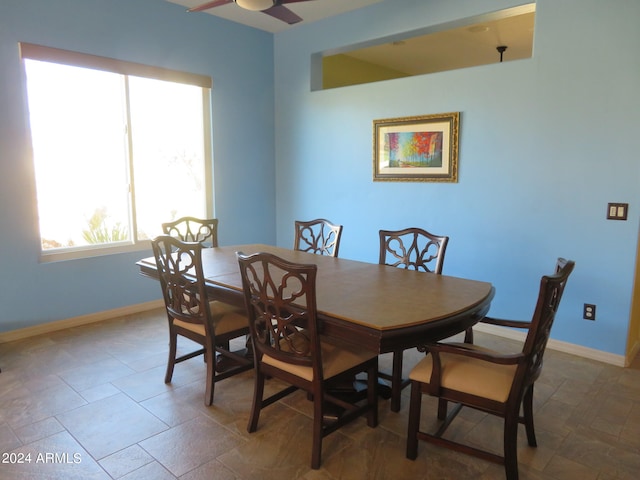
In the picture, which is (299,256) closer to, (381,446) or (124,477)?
(381,446)

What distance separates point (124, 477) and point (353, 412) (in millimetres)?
1065

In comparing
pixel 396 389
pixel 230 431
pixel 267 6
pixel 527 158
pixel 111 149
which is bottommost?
pixel 230 431

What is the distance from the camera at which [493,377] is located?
186cm

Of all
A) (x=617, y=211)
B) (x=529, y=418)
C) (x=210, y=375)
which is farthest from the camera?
(x=617, y=211)

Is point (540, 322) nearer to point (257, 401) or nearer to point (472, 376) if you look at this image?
point (472, 376)

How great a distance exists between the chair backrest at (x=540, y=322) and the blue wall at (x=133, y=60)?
353cm

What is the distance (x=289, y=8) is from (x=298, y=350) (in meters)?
3.44

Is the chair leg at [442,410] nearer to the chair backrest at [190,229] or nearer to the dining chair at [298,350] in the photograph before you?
the dining chair at [298,350]

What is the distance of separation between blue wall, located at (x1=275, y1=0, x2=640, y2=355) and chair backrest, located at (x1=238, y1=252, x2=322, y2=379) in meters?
2.13

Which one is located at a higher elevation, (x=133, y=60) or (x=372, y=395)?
(x=133, y=60)

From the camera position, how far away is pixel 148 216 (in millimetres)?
4332

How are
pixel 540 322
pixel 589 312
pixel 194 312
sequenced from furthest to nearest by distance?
pixel 589 312
pixel 194 312
pixel 540 322

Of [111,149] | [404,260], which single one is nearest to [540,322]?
[404,260]

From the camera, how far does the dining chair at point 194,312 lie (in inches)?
95.9
